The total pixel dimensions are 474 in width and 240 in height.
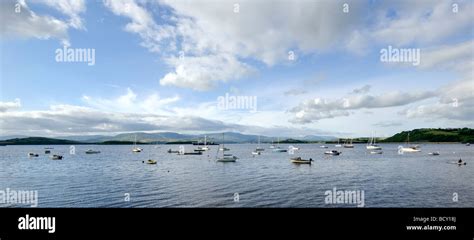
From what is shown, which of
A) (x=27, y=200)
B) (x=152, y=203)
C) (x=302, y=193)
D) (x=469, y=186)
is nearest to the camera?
(x=152, y=203)

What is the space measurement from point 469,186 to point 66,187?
69196mm

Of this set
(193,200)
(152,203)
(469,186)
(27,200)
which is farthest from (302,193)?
(27,200)

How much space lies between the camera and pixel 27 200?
41.7 meters
